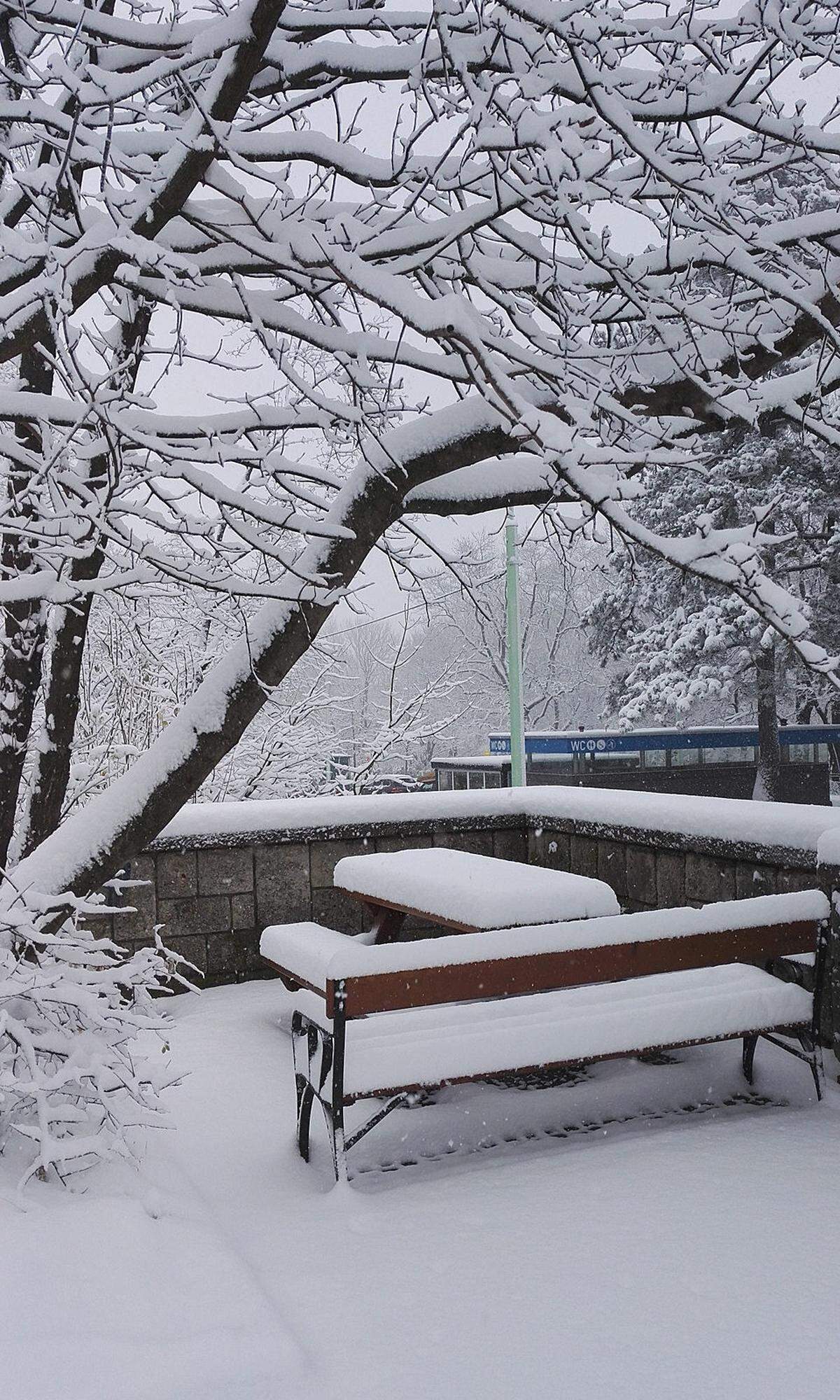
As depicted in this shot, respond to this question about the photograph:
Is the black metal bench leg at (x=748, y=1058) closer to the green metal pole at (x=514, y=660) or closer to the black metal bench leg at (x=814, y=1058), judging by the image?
the black metal bench leg at (x=814, y=1058)

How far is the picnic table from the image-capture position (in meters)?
4.75

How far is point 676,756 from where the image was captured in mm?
26938

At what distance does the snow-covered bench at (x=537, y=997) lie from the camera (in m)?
3.75

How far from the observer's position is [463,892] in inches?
193

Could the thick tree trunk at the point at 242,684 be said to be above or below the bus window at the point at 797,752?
above

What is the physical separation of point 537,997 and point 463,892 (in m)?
0.79

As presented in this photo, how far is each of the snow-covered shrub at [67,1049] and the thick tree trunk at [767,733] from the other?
70.6 feet

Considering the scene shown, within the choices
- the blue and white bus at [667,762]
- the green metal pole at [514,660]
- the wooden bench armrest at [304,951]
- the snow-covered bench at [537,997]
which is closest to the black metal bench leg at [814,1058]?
the snow-covered bench at [537,997]

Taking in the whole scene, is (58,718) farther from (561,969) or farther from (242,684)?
(561,969)

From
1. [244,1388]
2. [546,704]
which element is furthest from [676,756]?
[244,1388]

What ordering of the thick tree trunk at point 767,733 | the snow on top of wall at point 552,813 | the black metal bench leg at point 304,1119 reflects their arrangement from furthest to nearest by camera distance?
the thick tree trunk at point 767,733 < the snow on top of wall at point 552,813 < the black metal bench leg at point 304,1119

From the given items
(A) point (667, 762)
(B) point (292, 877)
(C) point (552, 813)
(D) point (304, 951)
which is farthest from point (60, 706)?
(A) point (667, 762)

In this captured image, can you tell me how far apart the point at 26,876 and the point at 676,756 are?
24214mm

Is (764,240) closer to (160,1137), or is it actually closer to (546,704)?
(160,1137)
